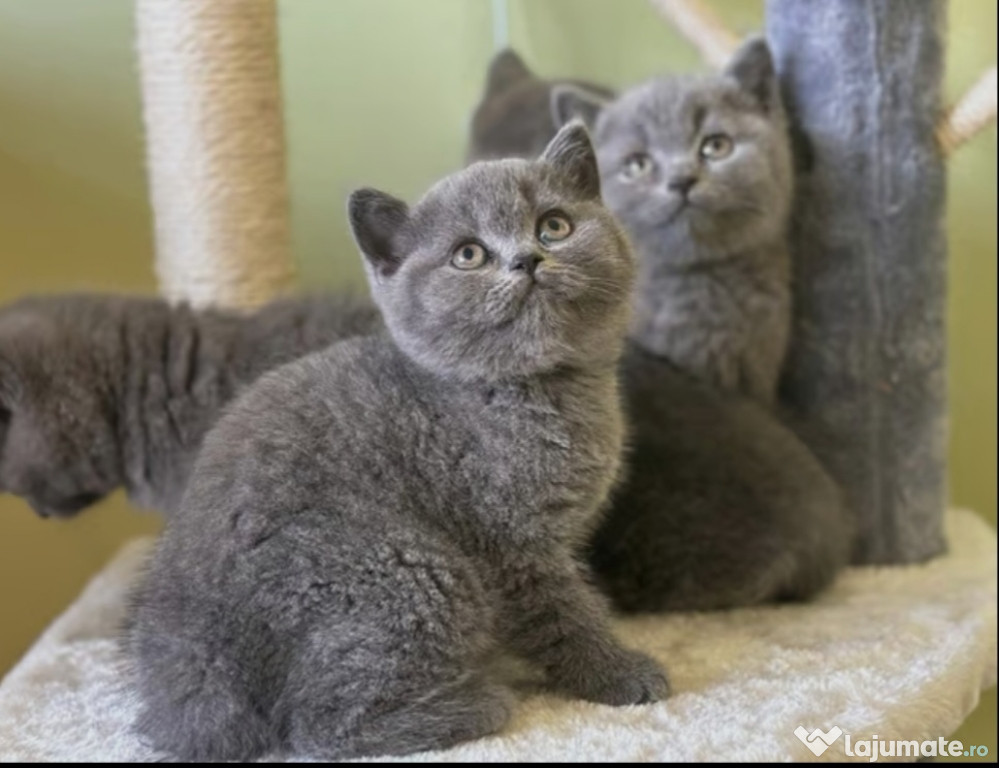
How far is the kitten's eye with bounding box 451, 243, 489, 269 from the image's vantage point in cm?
113

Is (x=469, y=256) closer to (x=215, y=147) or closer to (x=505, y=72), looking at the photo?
(x=215, y=147)

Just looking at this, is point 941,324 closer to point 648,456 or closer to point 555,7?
point 648,456

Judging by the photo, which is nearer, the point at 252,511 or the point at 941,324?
the point at 252,511

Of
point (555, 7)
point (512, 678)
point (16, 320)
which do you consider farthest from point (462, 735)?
point (555, 7)

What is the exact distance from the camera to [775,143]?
5.17ft

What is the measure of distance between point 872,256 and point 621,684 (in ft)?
2.51

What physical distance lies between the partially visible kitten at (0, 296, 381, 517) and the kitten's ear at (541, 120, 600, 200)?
32cm

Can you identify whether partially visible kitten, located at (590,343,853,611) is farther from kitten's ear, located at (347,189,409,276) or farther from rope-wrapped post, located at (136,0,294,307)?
rope-wrapped post, located at (136,0,294,307)

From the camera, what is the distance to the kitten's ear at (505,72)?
1979mm

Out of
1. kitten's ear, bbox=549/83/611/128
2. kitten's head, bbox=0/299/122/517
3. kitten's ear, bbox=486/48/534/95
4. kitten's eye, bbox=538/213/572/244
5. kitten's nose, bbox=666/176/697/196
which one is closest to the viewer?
kitten's eye, bbox=538/213/572/244

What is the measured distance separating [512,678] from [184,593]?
33 cm

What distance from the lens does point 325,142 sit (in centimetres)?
199

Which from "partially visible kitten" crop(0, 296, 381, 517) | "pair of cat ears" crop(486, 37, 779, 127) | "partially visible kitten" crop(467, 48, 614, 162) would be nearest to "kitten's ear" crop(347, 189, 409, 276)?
"partially visible kitten" crop(0, 296, 381, 517)

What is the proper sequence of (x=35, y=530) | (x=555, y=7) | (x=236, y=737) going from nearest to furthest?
(x=236, y=737)
(x=35, y=530)
(x=555, y=7)
